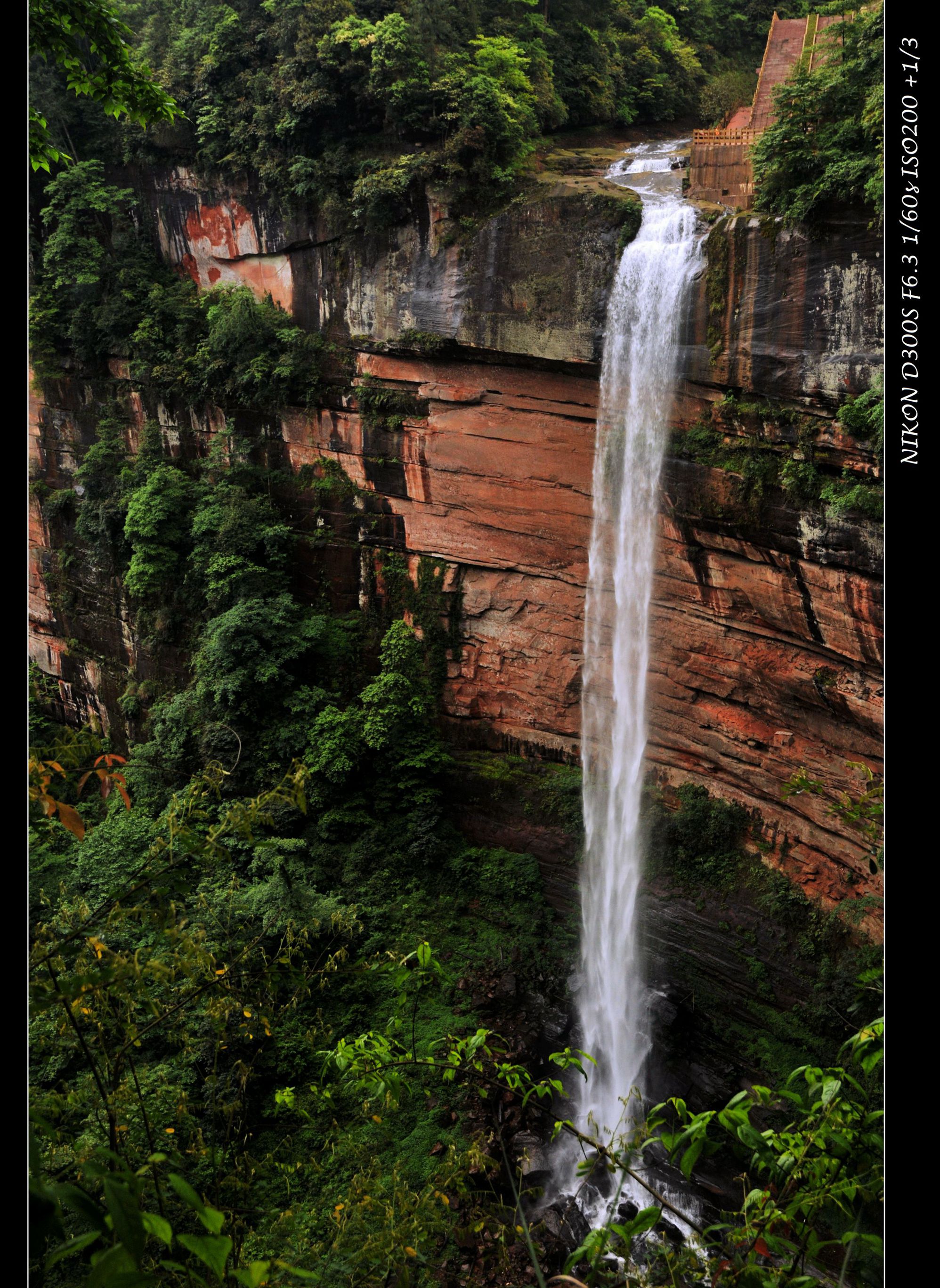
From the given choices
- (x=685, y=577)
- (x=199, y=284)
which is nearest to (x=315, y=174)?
(x=199, y=284)

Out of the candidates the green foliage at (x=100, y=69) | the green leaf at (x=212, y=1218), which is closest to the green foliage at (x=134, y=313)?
the green foliage at (x=100, y=69)

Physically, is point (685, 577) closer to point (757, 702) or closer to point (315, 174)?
point (757, 702)

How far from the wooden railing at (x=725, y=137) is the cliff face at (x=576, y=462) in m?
0.99

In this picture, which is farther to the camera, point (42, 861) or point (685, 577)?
point (42, 861)

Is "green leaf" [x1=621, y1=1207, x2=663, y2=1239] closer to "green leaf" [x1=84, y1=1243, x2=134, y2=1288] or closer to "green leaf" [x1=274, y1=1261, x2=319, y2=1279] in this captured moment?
"green leaf" [x1=274, y1=1261, x2=319, y2=1279]

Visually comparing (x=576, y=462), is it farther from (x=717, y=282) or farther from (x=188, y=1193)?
(x=188, y=1193)

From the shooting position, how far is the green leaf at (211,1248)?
1.20 m

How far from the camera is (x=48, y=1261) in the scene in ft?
4.03

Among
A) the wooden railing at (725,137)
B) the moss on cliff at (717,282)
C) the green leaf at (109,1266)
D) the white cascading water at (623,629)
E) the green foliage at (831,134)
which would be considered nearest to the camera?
the green leaf at (109,1266)

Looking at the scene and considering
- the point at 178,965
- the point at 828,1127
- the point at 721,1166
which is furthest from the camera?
the point at 721,1166

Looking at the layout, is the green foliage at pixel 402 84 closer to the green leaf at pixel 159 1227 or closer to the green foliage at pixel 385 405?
the green foliage at pixel 385 405

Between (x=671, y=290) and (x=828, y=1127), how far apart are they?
907cm

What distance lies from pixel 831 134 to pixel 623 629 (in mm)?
5745

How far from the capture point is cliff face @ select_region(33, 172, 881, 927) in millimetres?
8711
